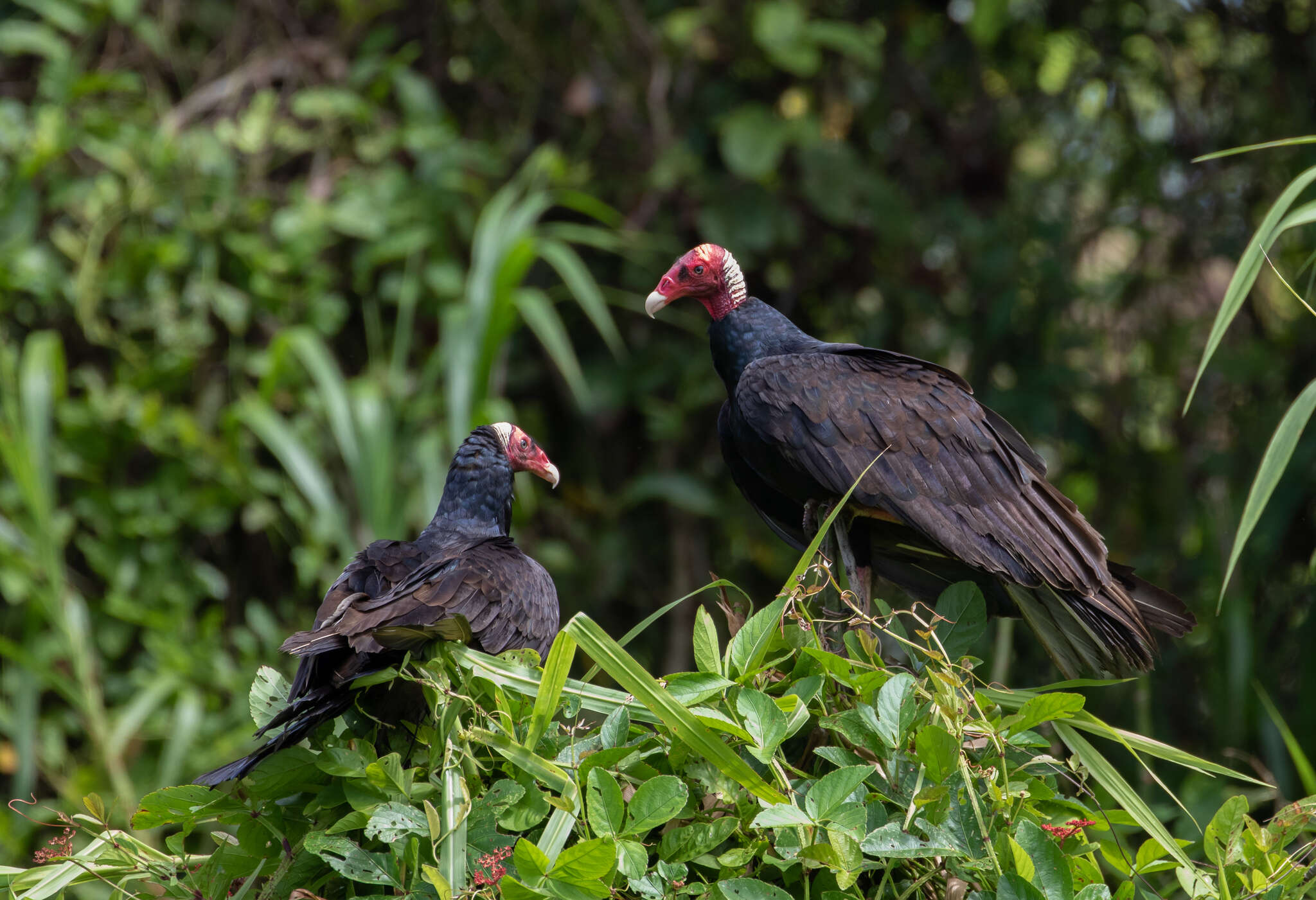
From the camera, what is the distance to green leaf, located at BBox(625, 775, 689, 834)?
1.32 metres

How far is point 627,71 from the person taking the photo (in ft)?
16.8

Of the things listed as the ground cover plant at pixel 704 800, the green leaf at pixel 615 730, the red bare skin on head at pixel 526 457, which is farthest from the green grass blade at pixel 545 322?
the green leaf at pixel 615 730

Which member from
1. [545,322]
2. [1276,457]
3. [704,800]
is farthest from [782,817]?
[545,322]

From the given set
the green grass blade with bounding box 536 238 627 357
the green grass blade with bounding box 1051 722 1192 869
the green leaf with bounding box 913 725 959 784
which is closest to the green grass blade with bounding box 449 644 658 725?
the green leaf with bounding box 913 725 959 784

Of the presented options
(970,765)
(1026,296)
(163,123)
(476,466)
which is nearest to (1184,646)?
(1026,296)

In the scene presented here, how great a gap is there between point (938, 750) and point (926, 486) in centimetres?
96

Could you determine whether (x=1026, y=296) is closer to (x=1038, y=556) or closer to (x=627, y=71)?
(x=627, y=71)

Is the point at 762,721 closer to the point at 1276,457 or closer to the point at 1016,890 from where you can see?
the point at 1016,890

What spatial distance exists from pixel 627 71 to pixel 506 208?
1204mm

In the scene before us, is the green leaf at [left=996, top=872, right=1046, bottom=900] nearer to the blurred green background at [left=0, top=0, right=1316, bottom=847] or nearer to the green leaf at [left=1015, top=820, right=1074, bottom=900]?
the green leaf at [left=1015, top=820, right=1074, bottom=900]

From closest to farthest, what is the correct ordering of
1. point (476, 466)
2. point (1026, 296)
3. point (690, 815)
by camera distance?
point (690, 815), point (476, 466), point (1026, 296)

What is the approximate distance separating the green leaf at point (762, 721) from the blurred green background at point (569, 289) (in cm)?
267

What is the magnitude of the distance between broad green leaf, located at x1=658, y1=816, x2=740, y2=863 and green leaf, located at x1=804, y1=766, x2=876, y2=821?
10 centimetres

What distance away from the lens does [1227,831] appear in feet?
4.73
